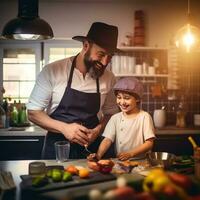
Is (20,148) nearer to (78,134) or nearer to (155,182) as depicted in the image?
(78,134)

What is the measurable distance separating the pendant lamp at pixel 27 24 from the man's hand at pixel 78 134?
0.65 m

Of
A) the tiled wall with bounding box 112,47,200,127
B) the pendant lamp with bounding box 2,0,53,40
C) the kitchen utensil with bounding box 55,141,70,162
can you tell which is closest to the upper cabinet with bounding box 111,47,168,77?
the tiled wall with bounding box 112,47,200,127

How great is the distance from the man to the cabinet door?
1.33m

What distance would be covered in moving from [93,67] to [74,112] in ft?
1.19

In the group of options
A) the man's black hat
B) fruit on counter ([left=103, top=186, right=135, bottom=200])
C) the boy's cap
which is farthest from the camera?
the boy's cap

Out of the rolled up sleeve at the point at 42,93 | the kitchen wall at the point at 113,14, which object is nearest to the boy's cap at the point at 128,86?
the rolled up sleeve at the point at 42,93

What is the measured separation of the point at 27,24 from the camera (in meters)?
2.45

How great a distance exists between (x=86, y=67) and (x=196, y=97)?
2.63 meters

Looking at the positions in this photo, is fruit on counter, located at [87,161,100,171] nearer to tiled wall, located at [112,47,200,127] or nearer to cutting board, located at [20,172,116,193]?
cutting board, located at [20,172,116,193]

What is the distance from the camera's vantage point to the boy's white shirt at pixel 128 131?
2906mm

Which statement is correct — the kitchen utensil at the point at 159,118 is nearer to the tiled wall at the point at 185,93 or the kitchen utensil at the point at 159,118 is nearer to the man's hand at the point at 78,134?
the tiled wall at the point at 185,93

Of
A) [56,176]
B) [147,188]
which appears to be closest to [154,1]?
[56,176]

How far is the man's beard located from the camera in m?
2.75

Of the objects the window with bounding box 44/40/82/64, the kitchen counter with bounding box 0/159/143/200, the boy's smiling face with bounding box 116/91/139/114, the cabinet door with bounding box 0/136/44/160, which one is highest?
the window with bounding box 44/40/82/64
